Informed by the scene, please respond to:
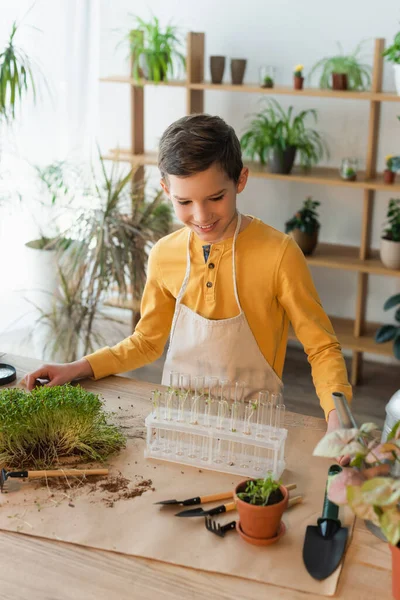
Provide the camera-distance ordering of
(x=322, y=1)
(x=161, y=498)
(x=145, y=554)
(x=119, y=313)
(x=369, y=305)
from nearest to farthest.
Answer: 1. (x=145, y=554)
2. (x=161, y=498)
3. (x=322, y=1)
4. (x=369, y=305)
5. (x=119, y=313)

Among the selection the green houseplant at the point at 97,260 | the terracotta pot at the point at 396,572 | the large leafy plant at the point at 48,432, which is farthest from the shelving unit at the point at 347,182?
the terracotta pot at the point at 396,572

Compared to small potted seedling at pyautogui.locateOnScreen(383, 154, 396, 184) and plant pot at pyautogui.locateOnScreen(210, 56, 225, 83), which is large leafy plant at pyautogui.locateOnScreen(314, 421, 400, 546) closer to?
small potted seedling at pyautogui.locateOnScreen(383, 154, 396, 184)

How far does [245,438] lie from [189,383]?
0.25m

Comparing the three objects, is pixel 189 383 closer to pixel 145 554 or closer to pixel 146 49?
pixel 145 554

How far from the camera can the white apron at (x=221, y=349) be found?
6.40ft

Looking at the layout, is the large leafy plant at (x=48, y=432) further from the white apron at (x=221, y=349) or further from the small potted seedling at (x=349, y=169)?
the small potted seedling at (x=349, y=169)

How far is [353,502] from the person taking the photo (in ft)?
3.73

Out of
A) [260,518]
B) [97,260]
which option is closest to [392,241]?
[97,260]

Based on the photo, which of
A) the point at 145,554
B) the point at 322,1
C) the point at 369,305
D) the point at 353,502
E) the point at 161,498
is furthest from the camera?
the point at 369,305

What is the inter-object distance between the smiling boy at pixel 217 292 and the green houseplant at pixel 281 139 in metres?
2.14

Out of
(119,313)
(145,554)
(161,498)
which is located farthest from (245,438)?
(119,313)

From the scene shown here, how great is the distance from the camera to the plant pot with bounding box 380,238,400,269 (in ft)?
12.7

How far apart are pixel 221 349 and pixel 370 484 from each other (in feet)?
2.84

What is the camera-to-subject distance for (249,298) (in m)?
1.95
